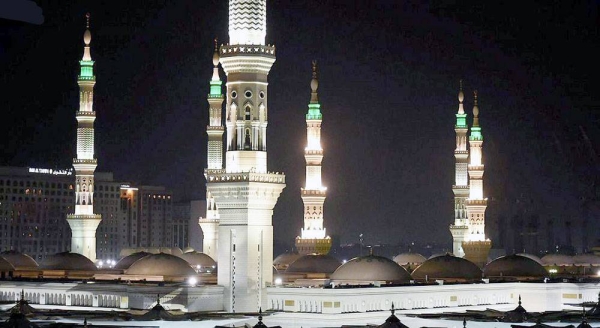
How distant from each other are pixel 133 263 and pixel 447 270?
1696 cm

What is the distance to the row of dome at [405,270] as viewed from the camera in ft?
222

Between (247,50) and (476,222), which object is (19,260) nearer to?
(247,50)

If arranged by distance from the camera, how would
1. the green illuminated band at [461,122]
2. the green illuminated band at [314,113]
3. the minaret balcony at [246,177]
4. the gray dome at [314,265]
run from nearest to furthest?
the minaret balcony at [246,177], the gray dome at [314,265], the green illuminated band at [314,113], the green illuminated band at [461,122]

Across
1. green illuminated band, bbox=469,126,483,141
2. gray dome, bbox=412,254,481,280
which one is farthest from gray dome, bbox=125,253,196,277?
green illuminated band, bbox=469,126,483,141

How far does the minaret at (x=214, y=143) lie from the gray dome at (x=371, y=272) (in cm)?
1100

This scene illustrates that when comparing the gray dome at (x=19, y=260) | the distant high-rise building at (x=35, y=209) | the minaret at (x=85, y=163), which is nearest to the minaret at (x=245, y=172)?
the minaret at (x=85, y=163)

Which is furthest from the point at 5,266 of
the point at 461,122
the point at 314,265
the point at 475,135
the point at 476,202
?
the point at 461,122

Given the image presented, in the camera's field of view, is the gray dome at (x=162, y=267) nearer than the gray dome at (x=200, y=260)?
Yes

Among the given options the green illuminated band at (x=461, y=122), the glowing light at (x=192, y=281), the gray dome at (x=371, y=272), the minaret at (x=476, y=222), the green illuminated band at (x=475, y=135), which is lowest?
the glowing light at (x=192, y=281)

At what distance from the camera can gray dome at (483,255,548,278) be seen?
78.0 metres

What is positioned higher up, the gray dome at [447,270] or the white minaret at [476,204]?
the white minaret at [476,204]

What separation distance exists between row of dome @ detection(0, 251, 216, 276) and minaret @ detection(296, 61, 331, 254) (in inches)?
247

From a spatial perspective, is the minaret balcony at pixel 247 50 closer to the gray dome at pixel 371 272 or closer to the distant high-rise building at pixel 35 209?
the gray dome at pixel 371 272

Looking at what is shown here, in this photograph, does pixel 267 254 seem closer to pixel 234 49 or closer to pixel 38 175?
pixel 234 49
